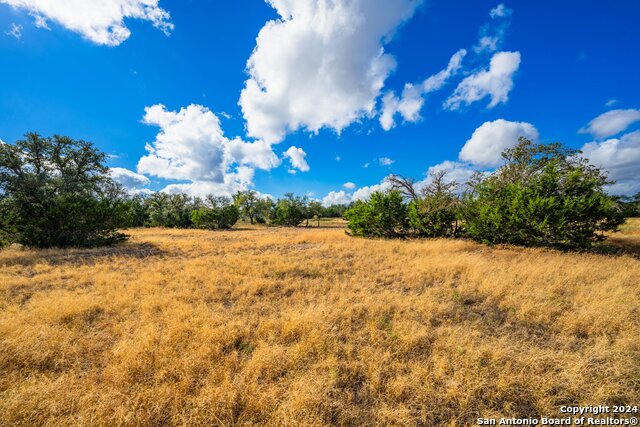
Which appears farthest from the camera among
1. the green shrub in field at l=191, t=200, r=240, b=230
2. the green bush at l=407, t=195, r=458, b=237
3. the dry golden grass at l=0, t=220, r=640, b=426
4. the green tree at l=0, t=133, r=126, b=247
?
the green shrub in field at l=191, t=200, r=240, b=230

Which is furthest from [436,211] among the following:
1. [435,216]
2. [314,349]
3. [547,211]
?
[314,349]

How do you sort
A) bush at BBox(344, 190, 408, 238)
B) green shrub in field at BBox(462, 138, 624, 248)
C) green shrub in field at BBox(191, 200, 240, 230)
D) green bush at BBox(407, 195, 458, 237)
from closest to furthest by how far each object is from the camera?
green shrub in field at BBox(462, 138, 624, 248) → green bush at BBox(407, 195, 458, 237) → bush at BBox(344, 190, 408, 238) → green shrub in field at BBox(191, 200, 240, 230)

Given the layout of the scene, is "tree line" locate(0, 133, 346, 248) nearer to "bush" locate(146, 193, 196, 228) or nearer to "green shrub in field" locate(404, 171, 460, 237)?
"bush" locate(146, 193, 196, 228)

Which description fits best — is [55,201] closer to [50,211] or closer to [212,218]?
[50,211]

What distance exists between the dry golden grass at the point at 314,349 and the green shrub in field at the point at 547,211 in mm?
4364

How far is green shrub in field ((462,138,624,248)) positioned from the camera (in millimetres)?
11008

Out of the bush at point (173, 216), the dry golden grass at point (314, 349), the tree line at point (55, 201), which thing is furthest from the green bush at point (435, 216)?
the bush at point (173, 216)

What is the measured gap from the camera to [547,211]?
37.8 feet

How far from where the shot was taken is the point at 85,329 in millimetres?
4570

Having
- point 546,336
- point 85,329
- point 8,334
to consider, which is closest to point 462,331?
point 546,336

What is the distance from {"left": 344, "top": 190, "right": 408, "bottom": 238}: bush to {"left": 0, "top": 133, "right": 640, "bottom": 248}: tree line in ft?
0.28

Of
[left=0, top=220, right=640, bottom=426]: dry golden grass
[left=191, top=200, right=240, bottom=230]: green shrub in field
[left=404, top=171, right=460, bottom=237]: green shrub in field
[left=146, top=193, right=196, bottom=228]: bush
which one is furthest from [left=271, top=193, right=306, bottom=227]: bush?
[left=0, top=220, right=640, bottom=426]: dry golden grass

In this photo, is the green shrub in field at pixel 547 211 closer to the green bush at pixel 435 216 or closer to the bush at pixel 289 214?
the green bush at pixel 435 216

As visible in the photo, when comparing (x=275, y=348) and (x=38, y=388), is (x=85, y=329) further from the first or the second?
(x=275, y=348)
